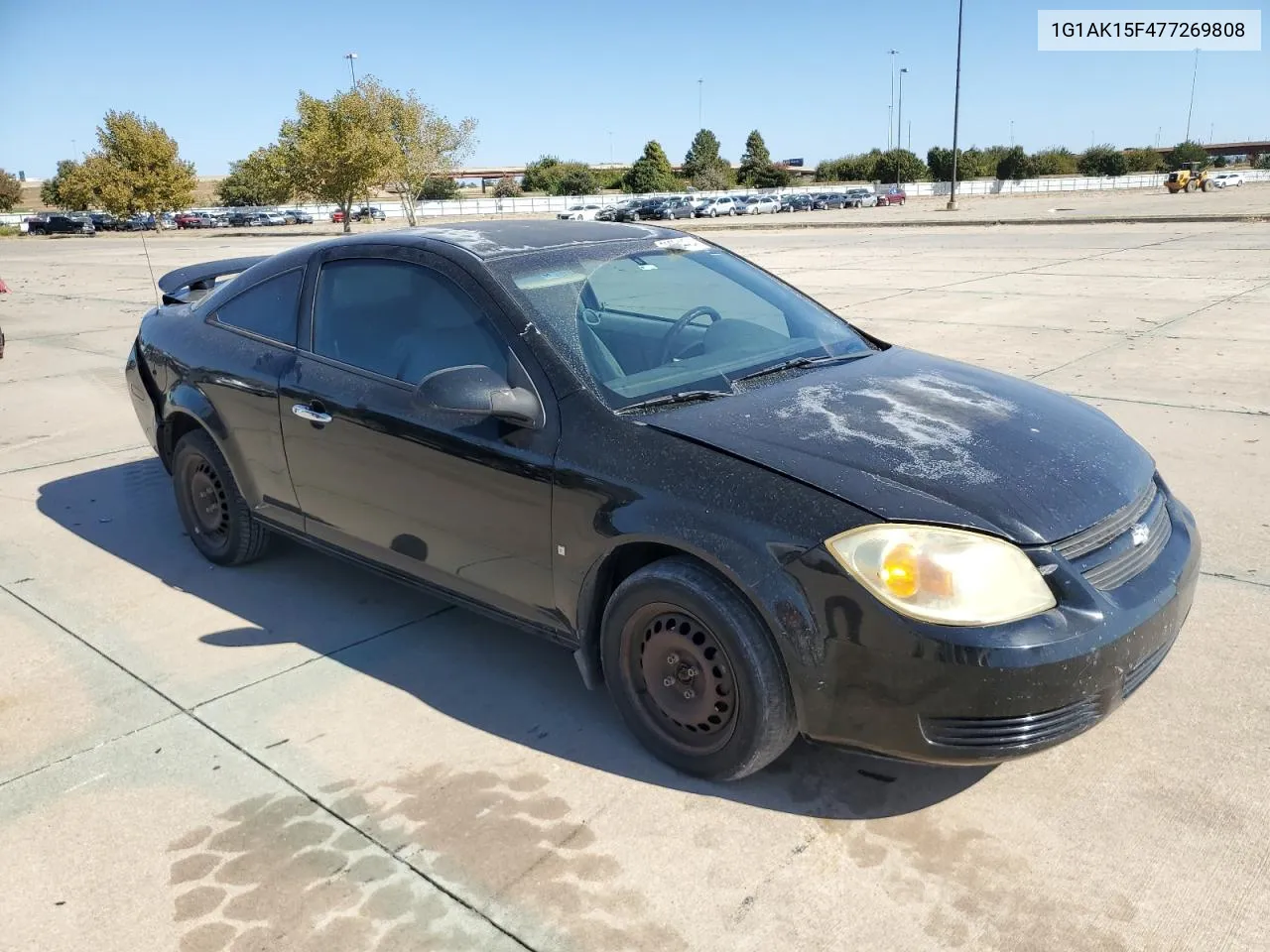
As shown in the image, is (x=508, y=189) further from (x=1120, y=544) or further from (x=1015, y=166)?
(x=1120, y=544)

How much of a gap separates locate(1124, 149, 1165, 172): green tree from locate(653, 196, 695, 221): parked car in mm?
62266

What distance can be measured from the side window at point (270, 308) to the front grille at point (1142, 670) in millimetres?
3147

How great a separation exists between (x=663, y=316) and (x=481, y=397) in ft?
3.26

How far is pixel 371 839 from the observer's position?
2775mm

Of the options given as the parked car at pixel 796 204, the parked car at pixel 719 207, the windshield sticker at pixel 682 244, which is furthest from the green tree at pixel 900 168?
the windshield sticker at pixel 682 244

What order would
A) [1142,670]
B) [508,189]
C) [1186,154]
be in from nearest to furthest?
1. [1142,670]
2. [508,189]
3. [1186,154]

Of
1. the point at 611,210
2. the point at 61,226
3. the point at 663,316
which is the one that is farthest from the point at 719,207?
the point at 663,316

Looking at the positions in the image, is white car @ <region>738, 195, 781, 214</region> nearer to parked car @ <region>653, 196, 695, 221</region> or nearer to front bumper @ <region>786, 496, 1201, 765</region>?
parked car @ <region>653, 196, 695, 221</region>

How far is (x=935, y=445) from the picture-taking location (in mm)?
2883

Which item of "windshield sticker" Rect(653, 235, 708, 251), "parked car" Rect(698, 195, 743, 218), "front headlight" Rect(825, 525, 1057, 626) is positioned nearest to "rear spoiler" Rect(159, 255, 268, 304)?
"windshield sticker" Rect(653, 235, 708, 251)

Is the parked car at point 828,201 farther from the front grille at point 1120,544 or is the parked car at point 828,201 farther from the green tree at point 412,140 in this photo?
the front grille at point 1120,544

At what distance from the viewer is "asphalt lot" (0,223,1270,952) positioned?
8.00 ft

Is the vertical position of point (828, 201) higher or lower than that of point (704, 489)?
lower

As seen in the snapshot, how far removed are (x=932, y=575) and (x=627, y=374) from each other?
120 centimetres
